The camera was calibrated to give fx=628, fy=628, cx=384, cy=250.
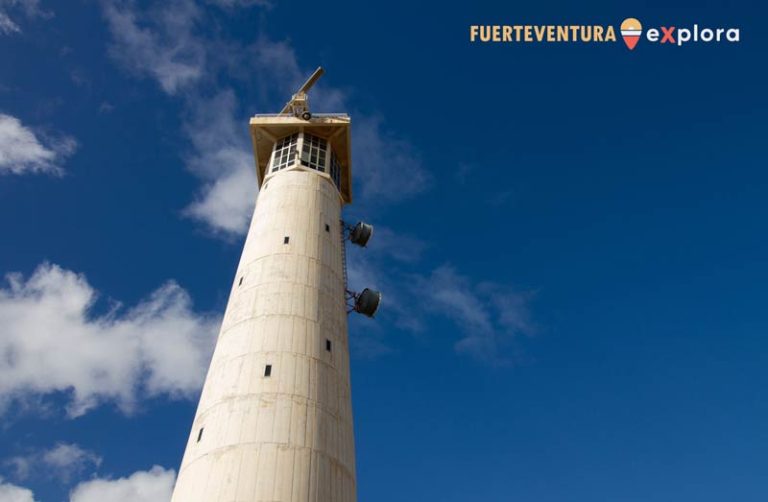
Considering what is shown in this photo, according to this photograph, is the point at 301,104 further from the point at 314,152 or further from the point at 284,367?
the point at 284,367

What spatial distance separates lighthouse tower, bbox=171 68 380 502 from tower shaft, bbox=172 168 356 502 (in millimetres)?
50

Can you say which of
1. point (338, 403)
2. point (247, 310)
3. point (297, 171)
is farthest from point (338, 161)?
point (338, 403)

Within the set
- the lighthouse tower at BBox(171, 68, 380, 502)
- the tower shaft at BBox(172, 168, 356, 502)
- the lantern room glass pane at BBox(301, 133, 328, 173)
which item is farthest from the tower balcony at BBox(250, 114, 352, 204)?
the tower shaft at BBox(172, 168, 356, 502)

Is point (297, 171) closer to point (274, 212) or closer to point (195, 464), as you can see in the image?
point (274, 212)

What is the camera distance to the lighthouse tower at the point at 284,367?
2636 centimetres

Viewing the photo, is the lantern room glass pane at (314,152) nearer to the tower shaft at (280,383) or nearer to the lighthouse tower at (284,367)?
the lighthouse tower at (284,367)

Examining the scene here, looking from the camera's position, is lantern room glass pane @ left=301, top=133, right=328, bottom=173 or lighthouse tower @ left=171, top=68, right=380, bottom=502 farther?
lantern room glass pane @ left=301, top=133, right=328, bottom=173

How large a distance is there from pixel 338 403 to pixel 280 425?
3797mm

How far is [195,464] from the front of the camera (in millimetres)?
27406

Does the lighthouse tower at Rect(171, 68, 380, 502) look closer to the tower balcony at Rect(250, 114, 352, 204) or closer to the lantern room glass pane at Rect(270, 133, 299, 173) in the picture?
the lantern room glass pane at Rect(270, 133, 299, 173)

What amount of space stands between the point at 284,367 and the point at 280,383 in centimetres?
95

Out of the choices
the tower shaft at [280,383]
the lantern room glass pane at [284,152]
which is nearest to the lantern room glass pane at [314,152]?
the lantern room glass pane at [284,152]

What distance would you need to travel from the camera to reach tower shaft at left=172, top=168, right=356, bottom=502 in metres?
26.2

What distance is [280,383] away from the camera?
96.1ft
